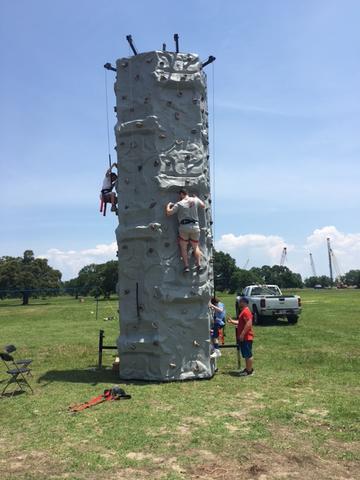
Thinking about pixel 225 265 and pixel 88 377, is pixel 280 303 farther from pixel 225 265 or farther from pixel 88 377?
pixel 225 265

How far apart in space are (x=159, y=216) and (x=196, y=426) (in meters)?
5.10

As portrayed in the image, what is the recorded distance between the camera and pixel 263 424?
7512 mm

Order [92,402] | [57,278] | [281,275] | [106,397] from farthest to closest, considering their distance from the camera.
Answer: [281,275], [57,278], [106,397], [92,402]

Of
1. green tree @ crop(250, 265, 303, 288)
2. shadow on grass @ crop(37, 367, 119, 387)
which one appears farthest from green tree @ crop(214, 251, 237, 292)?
shadow on grass @ crop(37, 367, 119, 387)

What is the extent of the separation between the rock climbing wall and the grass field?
0.80 metres

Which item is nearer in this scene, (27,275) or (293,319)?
(293,319)

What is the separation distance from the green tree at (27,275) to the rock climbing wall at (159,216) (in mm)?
51853

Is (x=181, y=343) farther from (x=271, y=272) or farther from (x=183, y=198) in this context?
(x=271, y=272)

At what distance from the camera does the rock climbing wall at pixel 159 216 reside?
11.0 m

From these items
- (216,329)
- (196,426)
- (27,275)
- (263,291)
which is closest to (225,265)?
(27,275)

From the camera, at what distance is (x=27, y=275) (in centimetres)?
6712

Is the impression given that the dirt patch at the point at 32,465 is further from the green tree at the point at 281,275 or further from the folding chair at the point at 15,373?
the green tree at the point at 281,275

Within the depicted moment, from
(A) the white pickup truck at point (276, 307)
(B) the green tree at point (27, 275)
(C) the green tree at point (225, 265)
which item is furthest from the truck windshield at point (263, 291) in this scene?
(C) the green tree at point (225, 265)

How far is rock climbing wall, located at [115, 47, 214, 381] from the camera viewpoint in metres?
11.0
